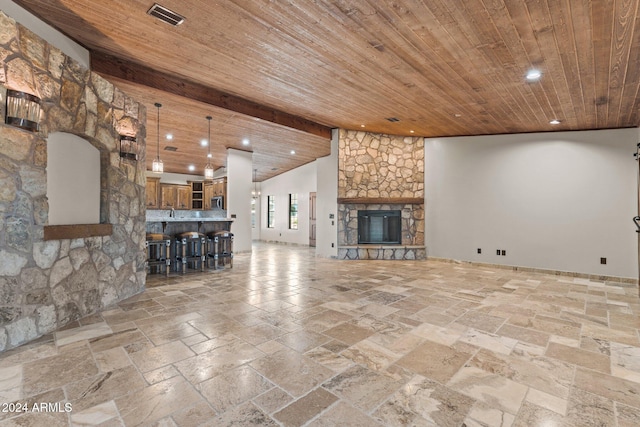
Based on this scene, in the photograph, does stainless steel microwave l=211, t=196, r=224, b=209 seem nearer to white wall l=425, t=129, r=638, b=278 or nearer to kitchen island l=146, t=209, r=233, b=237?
kitchen island l=146, t=209, r=233, b=237

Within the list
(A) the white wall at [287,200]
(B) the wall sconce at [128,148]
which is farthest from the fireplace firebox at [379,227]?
(B) the wall sconce at [128,148]

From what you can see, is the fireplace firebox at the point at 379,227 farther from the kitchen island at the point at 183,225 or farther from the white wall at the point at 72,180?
the white wall at the point at 72,180

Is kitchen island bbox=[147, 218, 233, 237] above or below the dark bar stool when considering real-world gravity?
above

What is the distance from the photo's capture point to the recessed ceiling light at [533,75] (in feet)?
12.5

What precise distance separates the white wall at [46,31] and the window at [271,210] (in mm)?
9340

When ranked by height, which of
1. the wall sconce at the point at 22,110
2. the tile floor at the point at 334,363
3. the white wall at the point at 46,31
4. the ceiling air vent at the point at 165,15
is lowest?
the tile floor at the point at 334,363

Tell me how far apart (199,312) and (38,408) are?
1.75 metres

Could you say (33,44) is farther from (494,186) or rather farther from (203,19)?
(494,186)

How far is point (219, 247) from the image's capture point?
6.26 meters

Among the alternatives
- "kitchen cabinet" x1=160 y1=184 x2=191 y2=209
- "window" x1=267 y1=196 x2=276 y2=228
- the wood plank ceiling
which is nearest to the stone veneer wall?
the wood plank ceiling

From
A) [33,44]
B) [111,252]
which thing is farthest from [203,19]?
[111,252]

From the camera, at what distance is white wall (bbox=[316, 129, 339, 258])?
7.70m

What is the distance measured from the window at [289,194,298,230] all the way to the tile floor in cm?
748

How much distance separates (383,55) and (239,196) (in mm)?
5742
